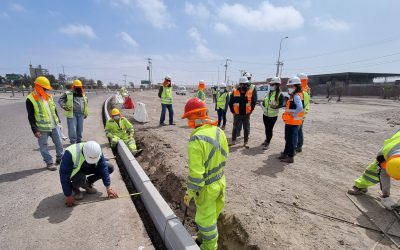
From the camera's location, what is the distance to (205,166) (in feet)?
8.84

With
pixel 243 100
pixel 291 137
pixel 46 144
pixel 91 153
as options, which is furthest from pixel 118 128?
pixel 291 137

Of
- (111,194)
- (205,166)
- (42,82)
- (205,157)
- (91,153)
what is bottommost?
(111,194)

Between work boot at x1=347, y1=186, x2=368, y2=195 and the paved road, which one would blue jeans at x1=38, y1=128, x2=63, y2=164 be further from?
work boot at x1=347, y1=186, x2=368, y2=195

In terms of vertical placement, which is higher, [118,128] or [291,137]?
[291,137]

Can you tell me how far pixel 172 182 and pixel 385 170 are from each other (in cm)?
352

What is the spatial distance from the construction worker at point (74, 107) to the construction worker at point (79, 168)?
3.04m

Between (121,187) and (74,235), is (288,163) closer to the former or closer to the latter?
(121,187)

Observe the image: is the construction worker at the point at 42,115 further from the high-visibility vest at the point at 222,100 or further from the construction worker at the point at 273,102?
the high-visibility vest at the point at 222,100

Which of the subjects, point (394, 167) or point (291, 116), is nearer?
point (394, 167)

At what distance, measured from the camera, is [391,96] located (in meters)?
34.3

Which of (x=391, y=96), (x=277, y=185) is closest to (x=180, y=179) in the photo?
(x=277, y=185)

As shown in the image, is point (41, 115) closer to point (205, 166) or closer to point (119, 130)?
point (119, 130)

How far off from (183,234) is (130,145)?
175 inches

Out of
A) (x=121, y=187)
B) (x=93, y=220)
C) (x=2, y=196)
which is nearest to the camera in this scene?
(x=93, y=220)
